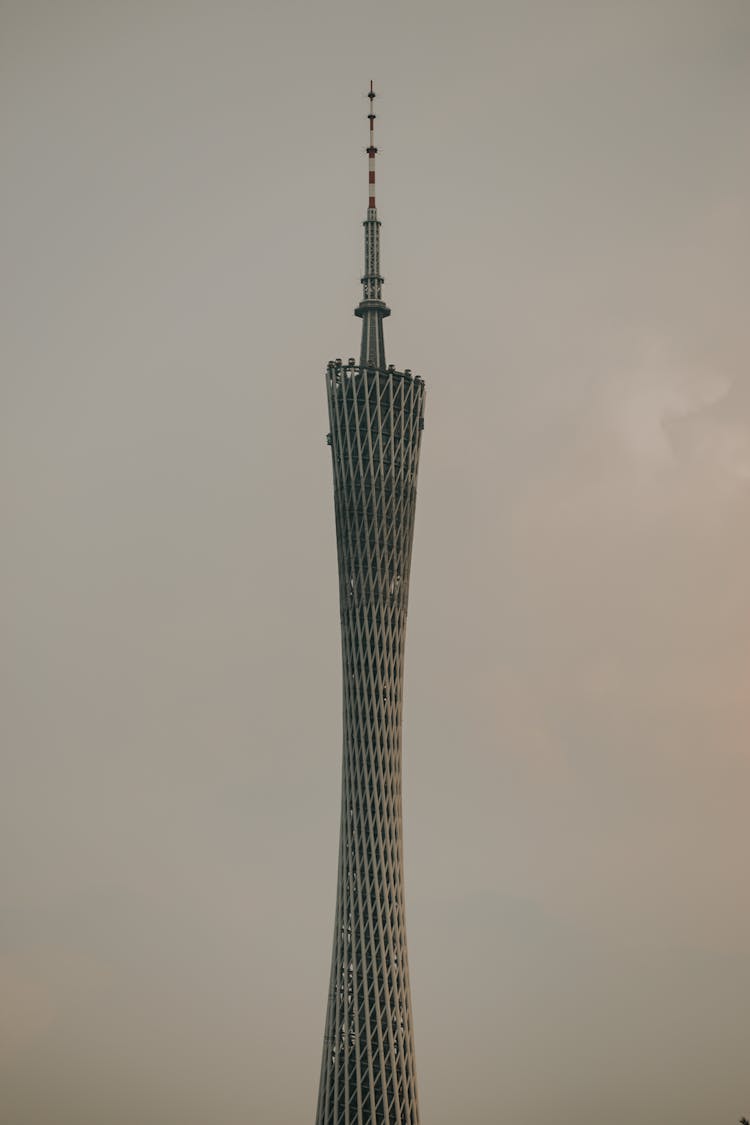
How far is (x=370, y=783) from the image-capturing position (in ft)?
386

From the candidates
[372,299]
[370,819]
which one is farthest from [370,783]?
[372,299]

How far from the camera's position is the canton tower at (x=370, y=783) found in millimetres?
116875

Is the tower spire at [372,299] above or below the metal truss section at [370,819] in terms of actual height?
above

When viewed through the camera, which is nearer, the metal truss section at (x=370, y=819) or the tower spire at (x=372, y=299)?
the metal truss section at (x=370, y=819)

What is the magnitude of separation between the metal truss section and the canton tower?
6cm

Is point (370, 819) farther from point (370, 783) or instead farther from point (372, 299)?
point (372, 299)

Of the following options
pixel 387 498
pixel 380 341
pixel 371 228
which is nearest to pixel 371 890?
pixel 387 498

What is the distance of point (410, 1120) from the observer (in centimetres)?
11775

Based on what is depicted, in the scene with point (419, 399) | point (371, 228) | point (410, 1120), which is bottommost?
point (410, 1120)

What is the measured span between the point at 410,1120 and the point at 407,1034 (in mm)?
5188

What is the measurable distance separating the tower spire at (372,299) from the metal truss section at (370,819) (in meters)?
8.49

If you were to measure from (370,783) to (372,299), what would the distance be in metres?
33.2

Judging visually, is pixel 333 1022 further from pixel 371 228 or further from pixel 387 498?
pixel 371 228

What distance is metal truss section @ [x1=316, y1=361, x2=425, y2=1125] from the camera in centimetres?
11688
